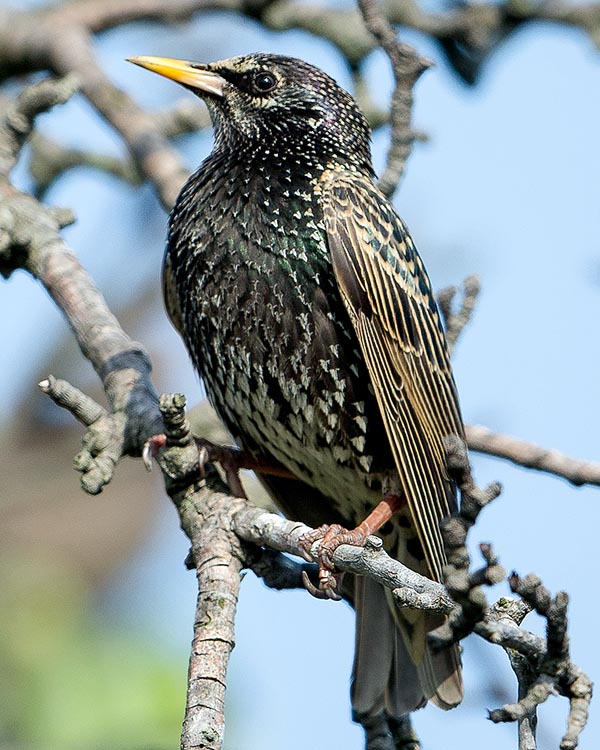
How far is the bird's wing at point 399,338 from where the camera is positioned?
14.5 feet

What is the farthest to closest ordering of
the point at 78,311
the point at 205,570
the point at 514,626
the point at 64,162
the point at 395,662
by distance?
the point at 64,162 → the point at 395,662 → the point at 78,311 → the point at 205,570 → the point at 514,626

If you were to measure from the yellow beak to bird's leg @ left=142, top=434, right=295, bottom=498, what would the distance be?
148 centimetres

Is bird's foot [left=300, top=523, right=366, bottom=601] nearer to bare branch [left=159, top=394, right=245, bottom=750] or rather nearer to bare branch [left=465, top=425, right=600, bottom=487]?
bare branch [left=159, top=394, right=245, bottom=750]

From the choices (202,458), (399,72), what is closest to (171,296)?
(202,458)

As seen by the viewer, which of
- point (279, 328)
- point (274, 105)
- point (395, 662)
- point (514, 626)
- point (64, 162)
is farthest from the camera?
point (64, 162)

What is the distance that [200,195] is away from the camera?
474 centimetres

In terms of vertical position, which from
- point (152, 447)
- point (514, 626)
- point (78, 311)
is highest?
point (78, 311)

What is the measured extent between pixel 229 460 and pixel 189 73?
5.27 ft

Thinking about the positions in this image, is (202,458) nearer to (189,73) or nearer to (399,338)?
(399,338)

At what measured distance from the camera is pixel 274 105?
499 centimetres

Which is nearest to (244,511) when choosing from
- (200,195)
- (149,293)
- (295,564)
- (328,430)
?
(295,564)

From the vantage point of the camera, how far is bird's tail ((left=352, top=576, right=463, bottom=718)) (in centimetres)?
456

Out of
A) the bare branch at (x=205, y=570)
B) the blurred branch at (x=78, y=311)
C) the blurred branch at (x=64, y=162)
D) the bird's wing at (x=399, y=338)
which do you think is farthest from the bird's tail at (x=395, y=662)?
the blurred branch at (x=64, y=162)

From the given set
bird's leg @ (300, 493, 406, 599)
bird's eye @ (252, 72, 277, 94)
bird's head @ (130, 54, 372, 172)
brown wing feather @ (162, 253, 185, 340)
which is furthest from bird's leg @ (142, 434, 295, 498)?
bird's eye @ (252, 72, 277, 94)
